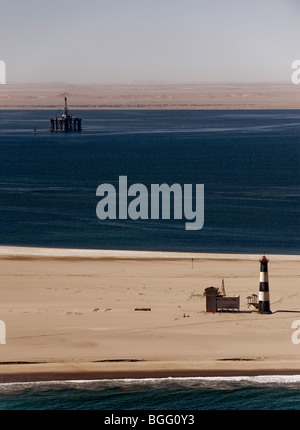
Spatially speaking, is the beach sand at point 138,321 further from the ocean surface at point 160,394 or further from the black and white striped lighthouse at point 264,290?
the ocean surface at point 160,394

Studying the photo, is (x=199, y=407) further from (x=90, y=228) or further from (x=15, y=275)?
(x=90, y=228)

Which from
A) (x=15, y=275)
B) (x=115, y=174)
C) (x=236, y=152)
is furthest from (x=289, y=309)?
(x=236, y=152)

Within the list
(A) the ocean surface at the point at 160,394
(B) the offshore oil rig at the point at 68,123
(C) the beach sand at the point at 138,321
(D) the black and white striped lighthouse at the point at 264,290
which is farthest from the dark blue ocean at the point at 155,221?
(B) the offshore oil rig at the point at 68,123

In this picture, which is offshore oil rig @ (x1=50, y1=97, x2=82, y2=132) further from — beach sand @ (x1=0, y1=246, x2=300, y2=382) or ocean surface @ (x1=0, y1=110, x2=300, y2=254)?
beach sand @ (x1=0, y1=246, x2=300, y2=382)

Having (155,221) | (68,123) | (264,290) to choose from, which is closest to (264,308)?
(264,290)

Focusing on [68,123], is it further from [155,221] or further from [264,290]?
[264,290]

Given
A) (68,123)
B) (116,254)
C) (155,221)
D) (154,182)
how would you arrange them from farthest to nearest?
(68,123)
(154,182)
(155,221)
(116,254)

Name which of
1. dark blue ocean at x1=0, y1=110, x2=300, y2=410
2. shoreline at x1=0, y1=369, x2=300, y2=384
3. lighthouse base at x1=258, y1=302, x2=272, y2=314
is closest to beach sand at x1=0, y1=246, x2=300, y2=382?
shoreline at x1=0, y1=369, x2=300, y2=384

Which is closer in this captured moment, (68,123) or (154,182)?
(154,182)
